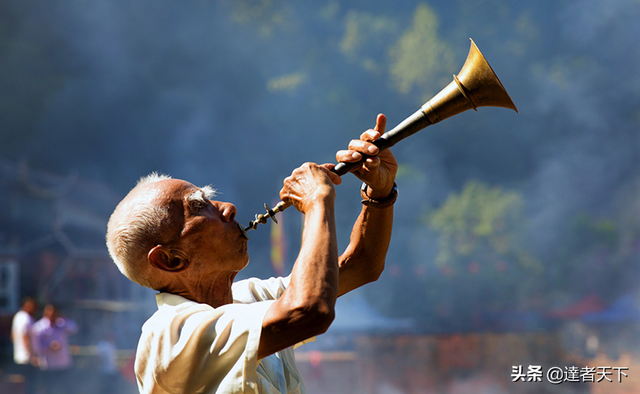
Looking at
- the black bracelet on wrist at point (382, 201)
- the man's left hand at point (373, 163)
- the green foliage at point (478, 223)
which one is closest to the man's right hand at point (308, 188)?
the man's left hand at point (373, 163)

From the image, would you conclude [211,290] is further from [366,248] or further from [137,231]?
[366,248]

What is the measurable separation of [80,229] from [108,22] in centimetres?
609

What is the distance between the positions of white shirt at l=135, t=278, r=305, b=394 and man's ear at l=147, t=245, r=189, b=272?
0.20 m

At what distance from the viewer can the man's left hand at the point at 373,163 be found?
1809mm

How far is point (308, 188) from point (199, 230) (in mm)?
378

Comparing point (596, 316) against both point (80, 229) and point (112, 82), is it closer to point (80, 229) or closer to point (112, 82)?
point (80, 229)

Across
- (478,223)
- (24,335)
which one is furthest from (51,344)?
(478,223)

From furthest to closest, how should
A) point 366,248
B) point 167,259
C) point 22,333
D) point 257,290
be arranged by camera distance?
point 22,333 < point 366,248 < point 257,290 < point 167,259

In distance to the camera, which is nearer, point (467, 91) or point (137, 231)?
point (137, 231)

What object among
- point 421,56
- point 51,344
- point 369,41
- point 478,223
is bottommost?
point 51,344

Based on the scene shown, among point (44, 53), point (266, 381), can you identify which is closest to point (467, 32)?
point (44, 53)

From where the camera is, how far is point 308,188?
5.10 ft

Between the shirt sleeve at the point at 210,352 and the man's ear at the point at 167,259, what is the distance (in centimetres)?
24

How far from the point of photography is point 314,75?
618 inches
